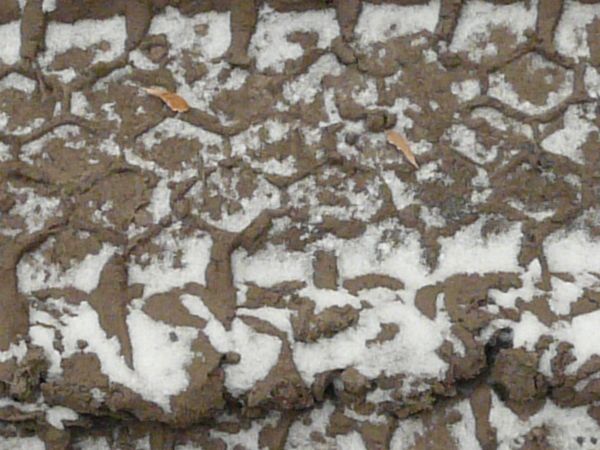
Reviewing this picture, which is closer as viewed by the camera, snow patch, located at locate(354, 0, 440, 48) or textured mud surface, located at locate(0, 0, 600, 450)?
textured mud surface, located at locate(0, 0, 600, 450)

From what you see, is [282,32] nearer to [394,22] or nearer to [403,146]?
[394,22]

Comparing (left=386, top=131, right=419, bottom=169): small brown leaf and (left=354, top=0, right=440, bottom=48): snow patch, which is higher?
(left=354, top=0, right=440, bottom=48): snow patch

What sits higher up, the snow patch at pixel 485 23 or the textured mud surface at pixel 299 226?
the snow patch at pixel 485 23

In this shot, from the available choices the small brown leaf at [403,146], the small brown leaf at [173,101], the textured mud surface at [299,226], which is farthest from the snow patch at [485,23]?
the small brown leaf at [173,101]

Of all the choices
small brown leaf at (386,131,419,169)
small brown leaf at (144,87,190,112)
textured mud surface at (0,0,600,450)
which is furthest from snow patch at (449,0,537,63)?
small brown leaf at (144,87,190,112)

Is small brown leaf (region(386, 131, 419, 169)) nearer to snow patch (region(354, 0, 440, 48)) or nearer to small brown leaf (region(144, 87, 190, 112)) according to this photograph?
snow patch (region(354, 0, 440, 48))

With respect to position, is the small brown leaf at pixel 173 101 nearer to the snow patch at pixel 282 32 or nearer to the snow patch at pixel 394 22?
the snow patch at pixel 282 32
